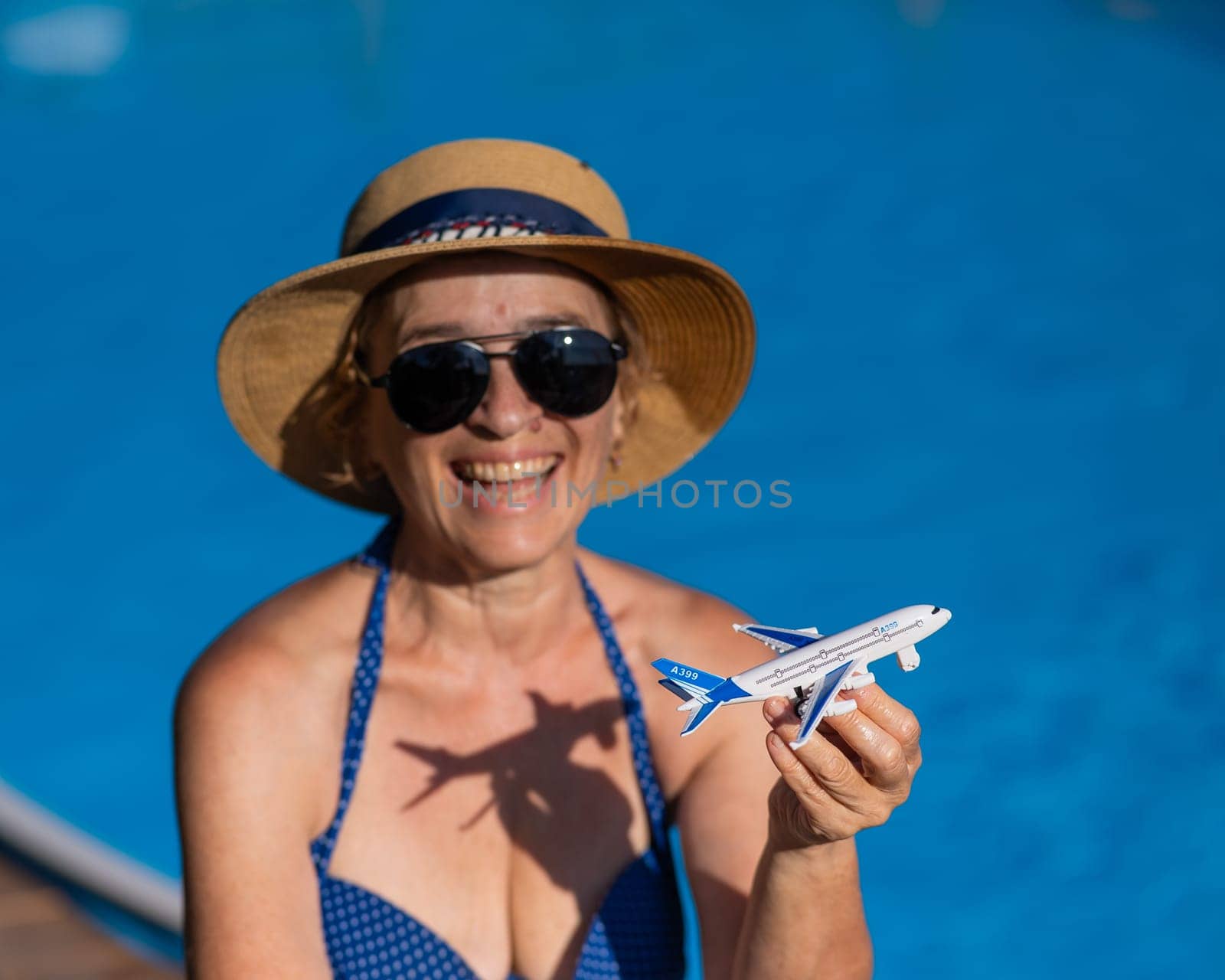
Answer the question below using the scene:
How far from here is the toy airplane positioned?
2266 millimetres

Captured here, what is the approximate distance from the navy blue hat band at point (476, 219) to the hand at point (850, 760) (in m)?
1.32

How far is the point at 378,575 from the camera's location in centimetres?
345

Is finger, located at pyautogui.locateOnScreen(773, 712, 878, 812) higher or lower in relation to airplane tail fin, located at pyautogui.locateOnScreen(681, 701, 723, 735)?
lower

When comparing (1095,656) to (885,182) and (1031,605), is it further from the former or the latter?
(885,182)

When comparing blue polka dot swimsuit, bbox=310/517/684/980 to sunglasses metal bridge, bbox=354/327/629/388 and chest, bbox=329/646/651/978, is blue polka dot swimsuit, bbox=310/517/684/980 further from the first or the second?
sunglasses metal bridge, bbox=354/327/629/388

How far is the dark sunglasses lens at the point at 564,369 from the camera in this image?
2.99 meters

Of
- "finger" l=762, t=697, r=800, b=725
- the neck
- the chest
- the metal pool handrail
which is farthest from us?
the metal pool handrail

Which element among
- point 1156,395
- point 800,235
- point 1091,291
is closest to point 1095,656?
point 1156,395

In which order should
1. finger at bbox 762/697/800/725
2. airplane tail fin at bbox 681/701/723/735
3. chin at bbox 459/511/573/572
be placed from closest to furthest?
finger at bbox 762/697/800/725 → airplane tail fin at bbox 681/701/723/735 → chin at bbox 459/511/573/572

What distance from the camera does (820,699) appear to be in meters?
2.24

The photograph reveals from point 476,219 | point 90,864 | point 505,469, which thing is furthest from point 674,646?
point 90,864

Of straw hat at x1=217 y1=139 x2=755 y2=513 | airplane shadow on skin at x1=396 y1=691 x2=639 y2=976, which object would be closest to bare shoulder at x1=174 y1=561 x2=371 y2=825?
airplane shadow on skin at x1=396 y1=691 x2=639 y2=976

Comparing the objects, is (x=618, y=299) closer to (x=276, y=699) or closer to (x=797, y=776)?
(x=276, y=699)

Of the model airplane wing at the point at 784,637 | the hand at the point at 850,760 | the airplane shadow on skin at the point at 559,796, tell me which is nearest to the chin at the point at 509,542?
the airplane shadow on skin at the point at 559,796
